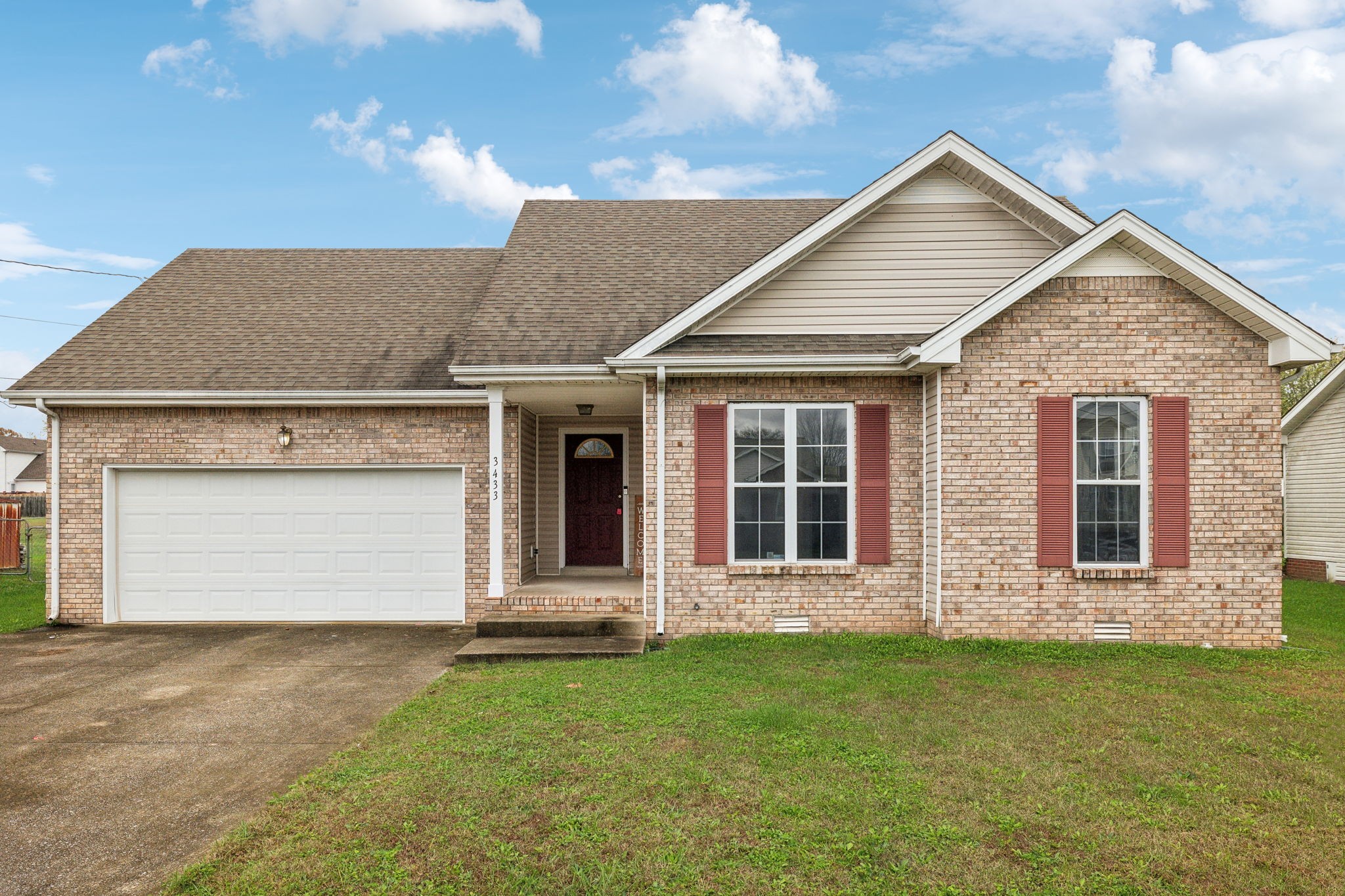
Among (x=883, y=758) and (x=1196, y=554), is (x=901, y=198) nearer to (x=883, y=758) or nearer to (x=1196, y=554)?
(x=1196, y=554)

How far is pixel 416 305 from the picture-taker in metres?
12.4

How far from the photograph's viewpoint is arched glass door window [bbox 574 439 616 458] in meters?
12.6

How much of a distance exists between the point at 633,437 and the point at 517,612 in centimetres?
396

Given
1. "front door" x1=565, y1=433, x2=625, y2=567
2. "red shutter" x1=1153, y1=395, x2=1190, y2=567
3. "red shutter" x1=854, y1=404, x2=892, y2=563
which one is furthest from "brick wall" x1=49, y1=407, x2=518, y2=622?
"red shutter" x1=1153, y1=395, x2=1190, y2=567

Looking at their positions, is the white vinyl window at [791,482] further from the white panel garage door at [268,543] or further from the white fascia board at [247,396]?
the white panel garage door at [268,543]

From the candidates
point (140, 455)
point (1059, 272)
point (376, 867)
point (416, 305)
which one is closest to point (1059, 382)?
point (1059, 272)

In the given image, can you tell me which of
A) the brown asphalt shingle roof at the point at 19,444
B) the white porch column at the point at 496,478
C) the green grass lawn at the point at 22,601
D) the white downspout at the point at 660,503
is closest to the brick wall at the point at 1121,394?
the white downspout at the point at 660,503

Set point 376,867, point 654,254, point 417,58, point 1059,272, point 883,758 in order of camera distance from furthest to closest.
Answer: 1. point 417,58
2. point 654,254
3. point 1059,272
4. point 883,758
5. point 376,867

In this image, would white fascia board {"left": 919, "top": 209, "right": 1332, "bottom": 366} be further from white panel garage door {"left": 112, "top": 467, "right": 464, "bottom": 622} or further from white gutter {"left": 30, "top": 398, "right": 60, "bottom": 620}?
white gutter {"left": 30, "top": 398, "right": 60, "bottom": 620}

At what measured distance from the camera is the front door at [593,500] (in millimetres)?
12594

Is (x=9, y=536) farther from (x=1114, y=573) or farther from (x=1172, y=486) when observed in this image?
(x=1172, y=486)

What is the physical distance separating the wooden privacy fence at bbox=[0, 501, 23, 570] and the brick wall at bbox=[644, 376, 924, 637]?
15219 millimetres

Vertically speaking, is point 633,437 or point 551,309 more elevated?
point 551,309

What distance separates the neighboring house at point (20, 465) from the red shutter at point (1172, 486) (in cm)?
7559
